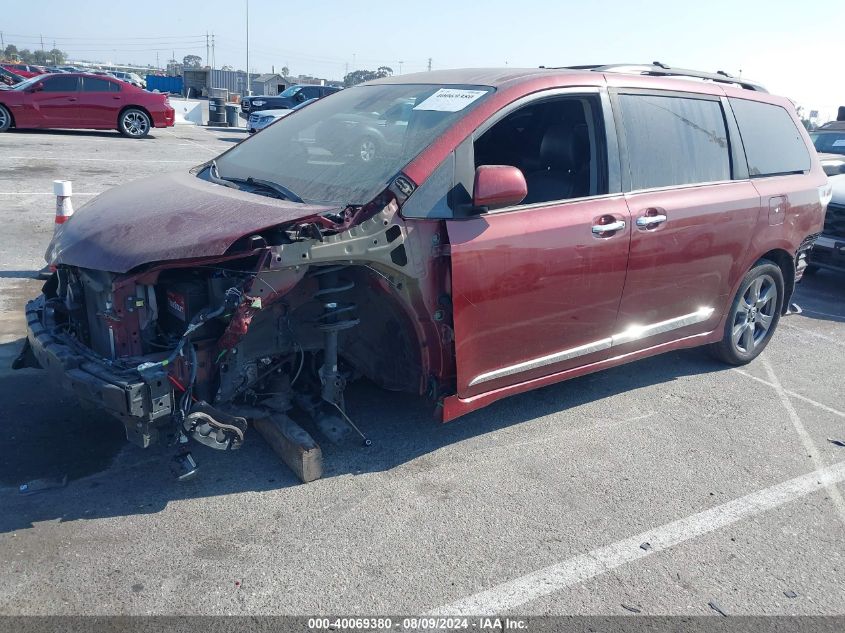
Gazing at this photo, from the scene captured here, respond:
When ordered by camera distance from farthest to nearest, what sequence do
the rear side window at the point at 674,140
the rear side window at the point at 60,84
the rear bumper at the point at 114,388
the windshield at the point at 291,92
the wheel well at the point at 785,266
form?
1. the windshield at the point at 291,92
2. the rear side window at the point at 60,84
3. the wheel well at the point at 785,266
4. the rear side window at the point at 674,140
5. the rear bumper at the point at 114,388

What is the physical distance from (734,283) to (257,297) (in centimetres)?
352

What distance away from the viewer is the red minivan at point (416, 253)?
130 inches

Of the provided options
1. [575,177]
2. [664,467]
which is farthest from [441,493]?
[575,177]

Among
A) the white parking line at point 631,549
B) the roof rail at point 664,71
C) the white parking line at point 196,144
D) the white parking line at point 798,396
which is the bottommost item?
the white parking line at point 798,396

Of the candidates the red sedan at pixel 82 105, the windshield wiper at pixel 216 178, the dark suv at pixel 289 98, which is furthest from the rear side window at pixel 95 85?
the windshield wiper at pixel 216 178

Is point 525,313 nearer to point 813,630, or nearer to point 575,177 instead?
point 575,177

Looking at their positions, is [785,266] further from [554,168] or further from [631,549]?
[631,549]

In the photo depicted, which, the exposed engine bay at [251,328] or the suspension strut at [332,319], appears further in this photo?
the suspension strut at [332,319]

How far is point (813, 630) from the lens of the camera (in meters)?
2.89

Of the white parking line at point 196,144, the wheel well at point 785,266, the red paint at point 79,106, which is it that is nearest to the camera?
the wheel well at point 785,266

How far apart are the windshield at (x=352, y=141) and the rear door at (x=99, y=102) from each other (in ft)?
54.1

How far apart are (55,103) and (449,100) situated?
1775 centimetres

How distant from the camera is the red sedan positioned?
714 inches

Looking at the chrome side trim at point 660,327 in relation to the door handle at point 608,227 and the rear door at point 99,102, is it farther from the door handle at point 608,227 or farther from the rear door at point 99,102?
the rear door at point 99,102
